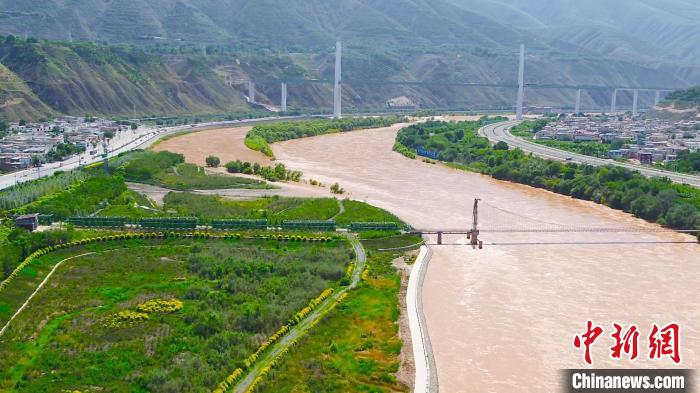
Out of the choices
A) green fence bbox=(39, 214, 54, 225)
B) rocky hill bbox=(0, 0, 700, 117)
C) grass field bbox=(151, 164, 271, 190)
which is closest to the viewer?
green fence bbox=(39, 214, 54, 225)

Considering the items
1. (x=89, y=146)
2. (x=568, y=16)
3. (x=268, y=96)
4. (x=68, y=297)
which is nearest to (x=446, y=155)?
(x=89, y=146)

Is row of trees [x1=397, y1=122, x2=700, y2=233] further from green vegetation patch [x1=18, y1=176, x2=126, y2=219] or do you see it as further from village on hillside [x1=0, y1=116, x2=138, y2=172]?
village on hillside [x1=0, y1=116, x2=138, y2=172]

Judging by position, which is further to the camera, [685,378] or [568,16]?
[568,16]

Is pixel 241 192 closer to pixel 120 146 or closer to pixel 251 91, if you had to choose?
pixel 120 146

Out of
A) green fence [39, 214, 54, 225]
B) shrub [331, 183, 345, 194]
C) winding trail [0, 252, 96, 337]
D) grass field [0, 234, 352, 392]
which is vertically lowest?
shrub [331, 183, 345, 194]

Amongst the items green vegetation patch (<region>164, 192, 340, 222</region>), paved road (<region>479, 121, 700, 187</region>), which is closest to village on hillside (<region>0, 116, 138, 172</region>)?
green vegetation patch (<region>164, 192, 340, 222</region>)

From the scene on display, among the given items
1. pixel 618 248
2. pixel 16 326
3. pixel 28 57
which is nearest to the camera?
pixel 16 326

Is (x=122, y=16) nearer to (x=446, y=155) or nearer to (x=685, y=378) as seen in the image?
(x=446, y=155)

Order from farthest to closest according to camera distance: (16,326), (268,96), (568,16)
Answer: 1. (568,16)
2. (268,96)
3. (16,326)
